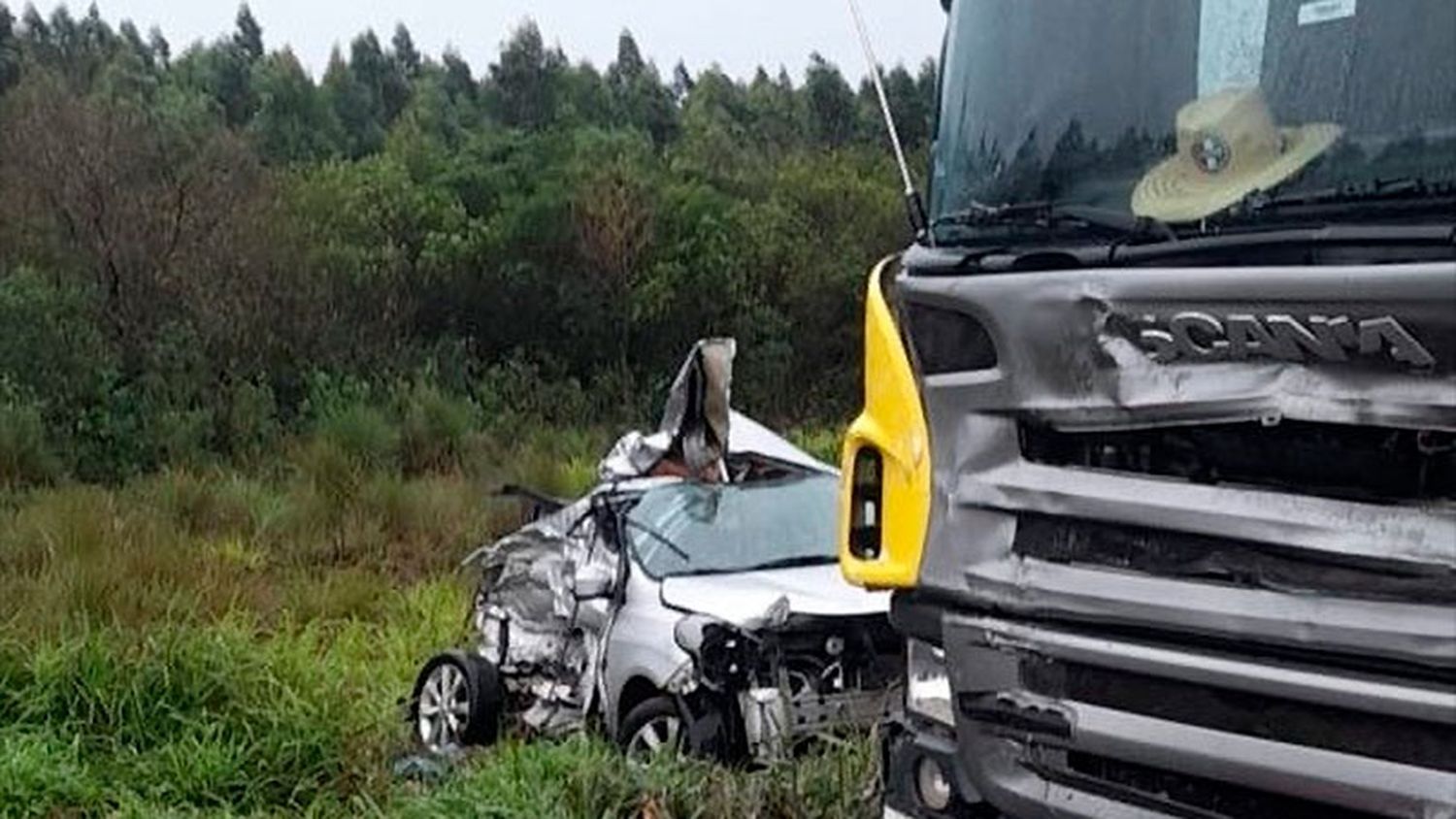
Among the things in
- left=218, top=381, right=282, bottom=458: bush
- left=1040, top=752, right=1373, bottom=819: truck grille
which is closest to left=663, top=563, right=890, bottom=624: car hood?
left=1040, top=752, right=1373, bottom=819: truck grille

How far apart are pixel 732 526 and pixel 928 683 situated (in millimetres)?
4782

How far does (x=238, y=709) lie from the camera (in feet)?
26.1

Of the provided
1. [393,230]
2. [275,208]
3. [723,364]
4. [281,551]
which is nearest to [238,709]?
[723,364]

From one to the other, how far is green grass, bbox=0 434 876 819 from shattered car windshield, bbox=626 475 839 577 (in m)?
1.36

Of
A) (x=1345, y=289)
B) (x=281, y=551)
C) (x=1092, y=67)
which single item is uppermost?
(x=1092, y=67)

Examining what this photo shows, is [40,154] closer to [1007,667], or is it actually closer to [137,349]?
[137,349]

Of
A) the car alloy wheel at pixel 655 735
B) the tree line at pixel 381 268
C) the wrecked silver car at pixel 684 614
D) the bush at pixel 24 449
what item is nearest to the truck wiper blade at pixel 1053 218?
the wrecked silver car at pixel 684 614

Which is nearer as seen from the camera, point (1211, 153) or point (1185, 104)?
point (1211, 153)

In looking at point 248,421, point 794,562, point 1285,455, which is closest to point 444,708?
point 794,562

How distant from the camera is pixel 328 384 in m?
22.3

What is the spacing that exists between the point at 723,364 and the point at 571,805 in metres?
4.12

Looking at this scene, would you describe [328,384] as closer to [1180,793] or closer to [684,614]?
[684,614]

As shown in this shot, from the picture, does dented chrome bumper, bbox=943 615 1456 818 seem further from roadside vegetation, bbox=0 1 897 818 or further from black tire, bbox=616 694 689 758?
black tire, bbox=616 694 689 758

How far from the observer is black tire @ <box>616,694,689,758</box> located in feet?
25.3
